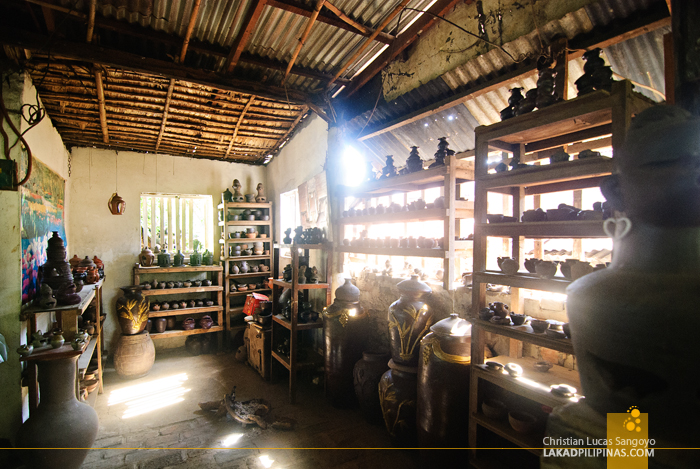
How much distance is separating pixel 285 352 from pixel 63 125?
16.8ft

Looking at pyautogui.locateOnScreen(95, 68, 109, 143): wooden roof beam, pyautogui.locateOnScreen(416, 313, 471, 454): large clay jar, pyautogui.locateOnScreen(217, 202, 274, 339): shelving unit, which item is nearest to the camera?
pyautogui.locateOnScreen(416, 313, 471, 454): large clay jar

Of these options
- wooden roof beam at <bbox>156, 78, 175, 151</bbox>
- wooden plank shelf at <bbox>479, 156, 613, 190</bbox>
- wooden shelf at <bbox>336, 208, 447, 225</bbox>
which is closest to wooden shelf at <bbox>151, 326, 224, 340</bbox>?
wooden roof beam at <bbox>156, 78, 175, 151</bbox>

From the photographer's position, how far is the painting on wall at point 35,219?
3.49 metres

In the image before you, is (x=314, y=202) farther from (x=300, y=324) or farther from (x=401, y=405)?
(x=401, y=405)

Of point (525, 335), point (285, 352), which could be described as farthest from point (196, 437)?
point (525, 335)

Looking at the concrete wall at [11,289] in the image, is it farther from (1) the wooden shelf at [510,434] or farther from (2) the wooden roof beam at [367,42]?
(1) the wooden shelf at [510,434]

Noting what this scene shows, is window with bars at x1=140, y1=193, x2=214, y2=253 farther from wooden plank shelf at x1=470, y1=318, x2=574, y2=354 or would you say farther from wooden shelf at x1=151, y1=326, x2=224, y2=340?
wooden plank shelf at x1=470, y1=318, x2=574, y2=354

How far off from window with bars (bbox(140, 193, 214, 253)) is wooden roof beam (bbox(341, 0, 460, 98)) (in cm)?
459

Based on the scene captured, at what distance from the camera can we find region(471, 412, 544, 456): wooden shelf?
7.35 ft

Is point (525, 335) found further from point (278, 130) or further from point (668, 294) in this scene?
point (278, 130)

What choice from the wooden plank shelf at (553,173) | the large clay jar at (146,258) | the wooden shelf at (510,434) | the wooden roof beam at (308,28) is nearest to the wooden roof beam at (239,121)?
the wooden roof beam at (308,28)

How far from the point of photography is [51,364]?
2996 millimetres

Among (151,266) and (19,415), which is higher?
(151,266)

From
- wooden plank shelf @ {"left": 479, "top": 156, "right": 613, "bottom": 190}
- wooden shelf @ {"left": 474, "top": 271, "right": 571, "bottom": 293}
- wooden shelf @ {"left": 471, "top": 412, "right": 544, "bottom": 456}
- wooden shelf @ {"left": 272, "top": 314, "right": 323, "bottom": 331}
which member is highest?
wooden plank shelf @ {"left": 479, "top": 156, "right": 613, "bottom": 190}
